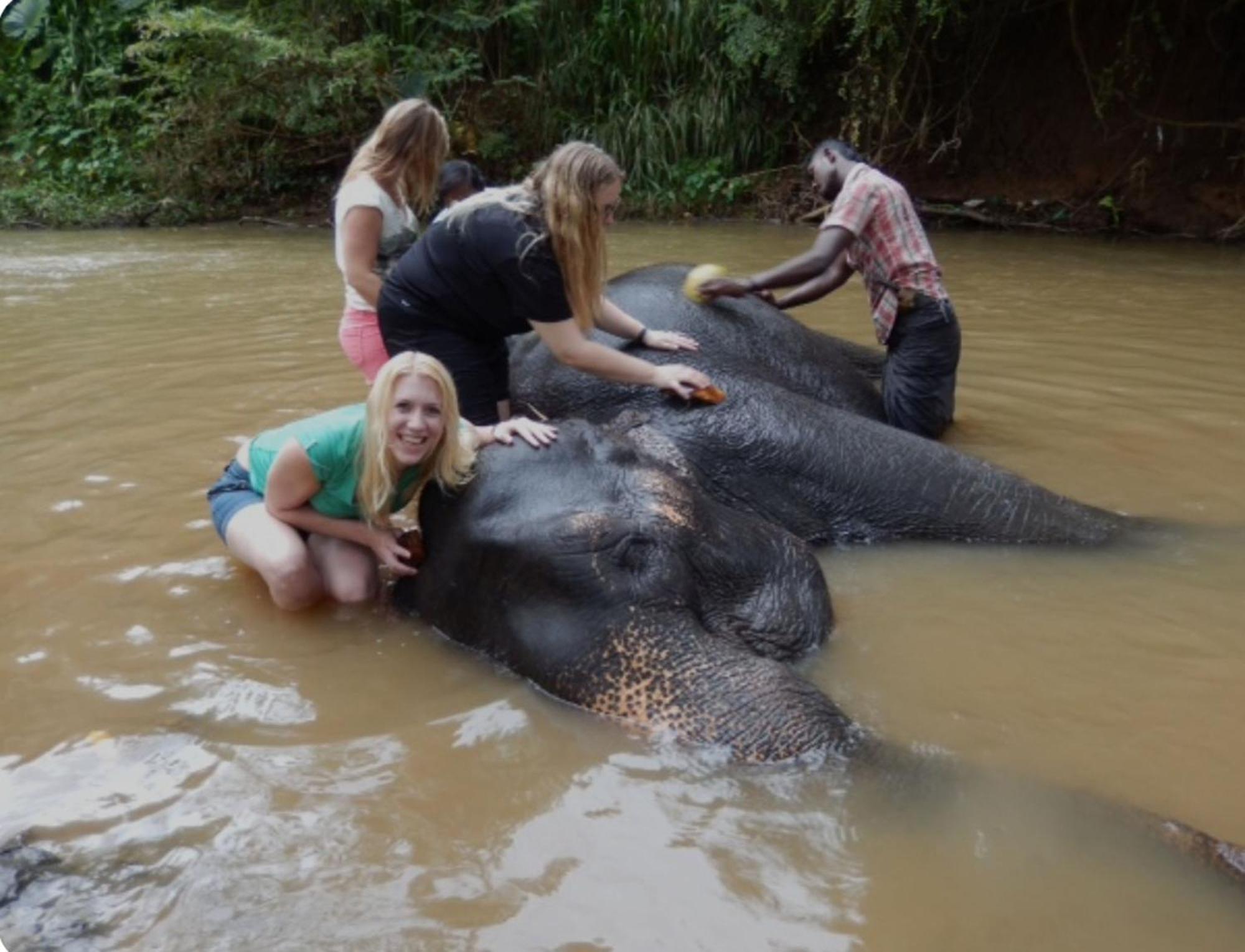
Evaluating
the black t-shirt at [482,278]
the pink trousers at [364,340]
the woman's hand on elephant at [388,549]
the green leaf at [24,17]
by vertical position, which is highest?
the green leaf at [24,17]

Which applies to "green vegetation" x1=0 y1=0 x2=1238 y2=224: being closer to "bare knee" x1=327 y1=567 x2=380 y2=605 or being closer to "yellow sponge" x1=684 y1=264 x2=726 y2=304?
"yellow sponge" x1=684 y1=264 x2=726 y2=304

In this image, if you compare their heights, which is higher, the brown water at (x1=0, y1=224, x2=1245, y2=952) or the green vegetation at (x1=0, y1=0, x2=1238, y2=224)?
the green vegetation at (x1=0, y1=0, x2=1238, y2=224)

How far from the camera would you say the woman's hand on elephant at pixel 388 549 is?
3.29 metres

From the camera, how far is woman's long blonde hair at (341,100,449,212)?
4.46 meters

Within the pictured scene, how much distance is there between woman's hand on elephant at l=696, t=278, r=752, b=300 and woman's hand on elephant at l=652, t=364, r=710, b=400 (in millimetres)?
659

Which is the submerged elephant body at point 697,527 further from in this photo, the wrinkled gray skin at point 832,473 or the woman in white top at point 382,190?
the woman in white top at point 382,190

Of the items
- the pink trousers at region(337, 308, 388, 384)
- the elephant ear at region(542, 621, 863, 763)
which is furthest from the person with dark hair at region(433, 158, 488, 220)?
the elephant ear at region(542, 621, 863, 763)

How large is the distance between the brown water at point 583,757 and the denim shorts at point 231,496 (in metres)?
0.17

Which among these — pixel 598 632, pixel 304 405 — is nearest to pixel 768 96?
pixel 304 405

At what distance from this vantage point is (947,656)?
3.13 meters

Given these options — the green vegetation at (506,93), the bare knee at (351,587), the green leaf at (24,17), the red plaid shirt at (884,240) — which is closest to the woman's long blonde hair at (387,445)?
the bare knee at (351,587)

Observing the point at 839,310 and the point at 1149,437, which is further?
the point at 839,310

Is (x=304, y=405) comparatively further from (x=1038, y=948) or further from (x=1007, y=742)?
(x=1038, y=948)

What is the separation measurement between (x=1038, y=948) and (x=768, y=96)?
14148 mm
